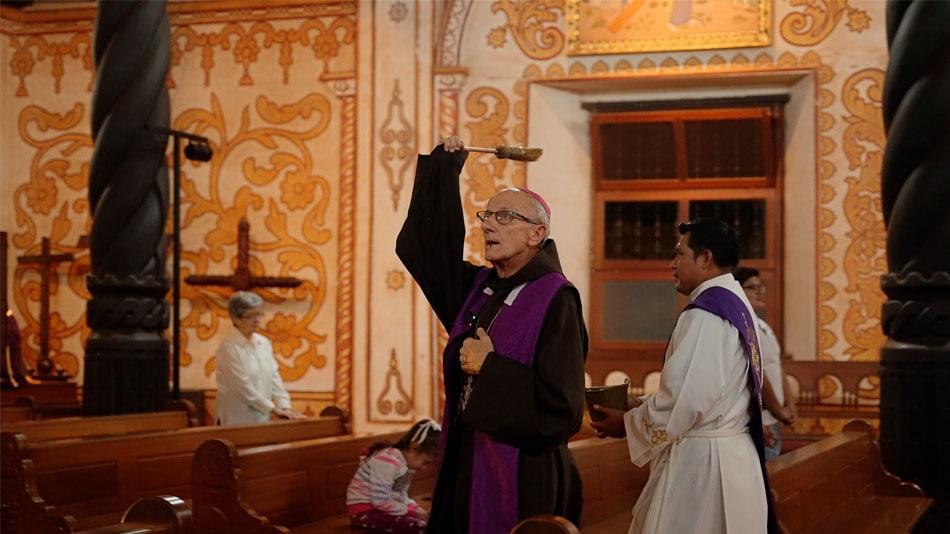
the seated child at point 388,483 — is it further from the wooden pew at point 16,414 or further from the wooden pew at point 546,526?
the wooden pew at point 16,414

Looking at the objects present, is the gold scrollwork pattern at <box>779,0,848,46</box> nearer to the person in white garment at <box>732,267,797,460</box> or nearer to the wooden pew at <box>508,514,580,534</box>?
the person in white garment at <box>732,267,797,460</box>

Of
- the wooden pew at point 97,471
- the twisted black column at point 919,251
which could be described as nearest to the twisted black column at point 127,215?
the wooden pew at point 97,471

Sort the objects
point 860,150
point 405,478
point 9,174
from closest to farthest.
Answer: point 405,478
point 860,150
point 9,174

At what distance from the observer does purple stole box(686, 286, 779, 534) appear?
348cm

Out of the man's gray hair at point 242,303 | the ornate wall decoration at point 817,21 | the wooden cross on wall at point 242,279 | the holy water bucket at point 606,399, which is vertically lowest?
the holy water bucket at point 606,399

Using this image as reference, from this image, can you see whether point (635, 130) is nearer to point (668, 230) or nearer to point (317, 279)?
point (668, 230)

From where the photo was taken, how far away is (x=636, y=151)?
9.76 meters

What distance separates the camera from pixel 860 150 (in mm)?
9031

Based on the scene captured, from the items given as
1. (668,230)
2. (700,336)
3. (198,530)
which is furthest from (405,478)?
(668,230)

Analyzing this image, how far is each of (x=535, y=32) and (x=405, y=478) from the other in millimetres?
5613

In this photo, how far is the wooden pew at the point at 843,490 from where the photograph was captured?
187 inches

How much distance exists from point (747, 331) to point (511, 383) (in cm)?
86

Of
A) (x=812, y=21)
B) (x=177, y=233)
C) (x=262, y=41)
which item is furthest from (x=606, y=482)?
(x=262, y=41)

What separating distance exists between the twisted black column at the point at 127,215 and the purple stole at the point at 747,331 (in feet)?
13.8
